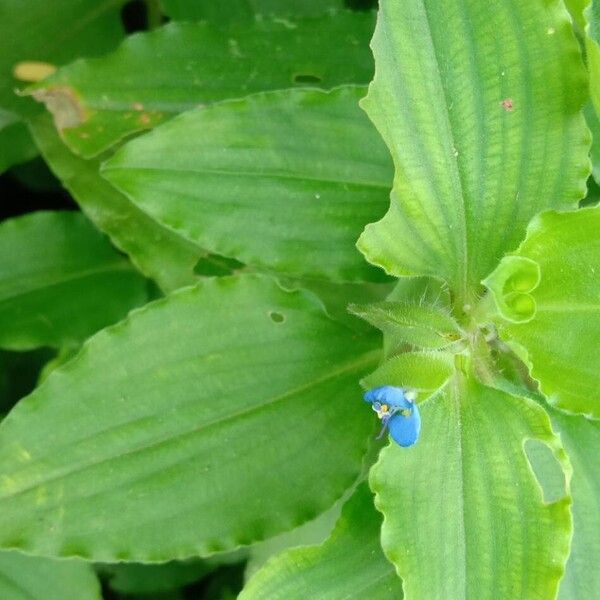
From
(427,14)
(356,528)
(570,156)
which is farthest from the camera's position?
(356,528)

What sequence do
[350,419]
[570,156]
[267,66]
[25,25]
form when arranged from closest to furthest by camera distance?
Result: [570,156] → [350,419] → [267,66] → [25,25]

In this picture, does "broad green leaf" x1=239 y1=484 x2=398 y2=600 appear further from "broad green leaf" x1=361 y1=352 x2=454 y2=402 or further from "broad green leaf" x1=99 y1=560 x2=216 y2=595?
Answer: "broad green leaf" x1=99 y1=560 x2=216 y2=595

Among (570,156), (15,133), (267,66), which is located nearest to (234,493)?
(570,156)

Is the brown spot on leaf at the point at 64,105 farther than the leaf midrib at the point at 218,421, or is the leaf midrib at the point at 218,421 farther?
the brown spot on leaf at the point at 64,105

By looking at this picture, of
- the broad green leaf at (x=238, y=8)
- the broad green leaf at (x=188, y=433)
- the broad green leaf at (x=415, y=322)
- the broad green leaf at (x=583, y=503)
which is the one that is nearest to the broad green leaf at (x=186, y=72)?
the broad green leaf at (x=238, y=8)

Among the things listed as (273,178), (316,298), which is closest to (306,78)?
(273,178)

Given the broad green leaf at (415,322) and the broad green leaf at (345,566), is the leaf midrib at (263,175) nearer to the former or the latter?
the broad green leaf at (415,322)

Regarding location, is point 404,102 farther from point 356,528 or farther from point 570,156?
point 356,528
